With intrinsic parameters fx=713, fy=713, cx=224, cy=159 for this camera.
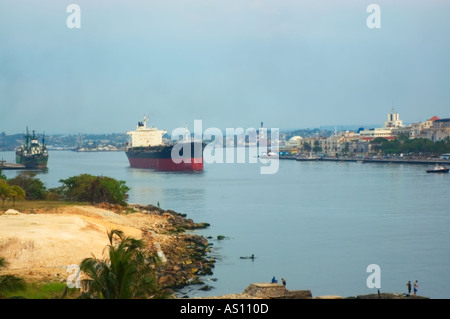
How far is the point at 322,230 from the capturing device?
24.6 metres

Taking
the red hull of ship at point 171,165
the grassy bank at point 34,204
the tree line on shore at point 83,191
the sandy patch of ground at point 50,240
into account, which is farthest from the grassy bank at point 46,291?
the red hull of ship at point 171,165

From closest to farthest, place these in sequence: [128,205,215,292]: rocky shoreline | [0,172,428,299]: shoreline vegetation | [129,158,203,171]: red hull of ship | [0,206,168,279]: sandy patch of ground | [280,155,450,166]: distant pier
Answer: [0,172,428,299]: shoreline vegetation → [0,206,168,279]: sandy patch of ground → [128,205,215,292]: rocky shoreline → [129,158,203,171]: red hull of ship → [280,155,450,166]: distant pier

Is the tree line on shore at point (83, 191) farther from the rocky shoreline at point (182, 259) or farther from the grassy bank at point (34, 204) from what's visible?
the rocky shoreline at point (182, 259)

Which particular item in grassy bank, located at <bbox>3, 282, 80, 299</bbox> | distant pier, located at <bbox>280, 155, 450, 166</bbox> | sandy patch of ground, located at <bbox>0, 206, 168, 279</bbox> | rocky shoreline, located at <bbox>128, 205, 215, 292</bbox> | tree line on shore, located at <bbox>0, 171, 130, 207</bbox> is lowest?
rocky shoreline, located at <bbox>128, 205, 215, 292</bbox>

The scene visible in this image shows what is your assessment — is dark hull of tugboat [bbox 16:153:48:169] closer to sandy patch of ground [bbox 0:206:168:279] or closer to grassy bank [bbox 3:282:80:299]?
sandy patch of ground [bbox 0:206:168:279]

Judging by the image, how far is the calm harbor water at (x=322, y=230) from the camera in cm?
1673

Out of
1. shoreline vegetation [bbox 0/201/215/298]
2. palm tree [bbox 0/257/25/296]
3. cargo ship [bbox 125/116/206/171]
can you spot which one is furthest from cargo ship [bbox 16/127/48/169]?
palm tree [bbox 0/257/25/296]

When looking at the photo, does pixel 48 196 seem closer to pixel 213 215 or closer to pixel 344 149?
pixel 213 215

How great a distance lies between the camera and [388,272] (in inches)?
679

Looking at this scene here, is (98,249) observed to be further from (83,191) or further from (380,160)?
(380,160)

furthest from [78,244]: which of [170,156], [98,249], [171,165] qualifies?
[171,165]

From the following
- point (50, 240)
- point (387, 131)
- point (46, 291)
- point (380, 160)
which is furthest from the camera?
point (387, 131)

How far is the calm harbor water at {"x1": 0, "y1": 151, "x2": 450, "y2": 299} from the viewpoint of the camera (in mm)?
16734
